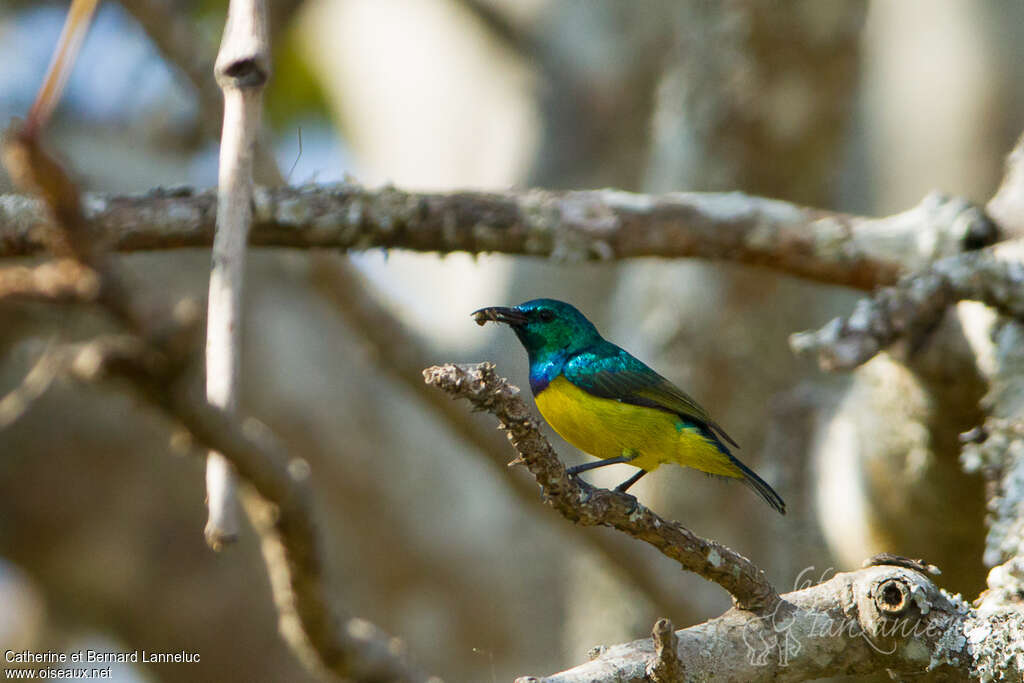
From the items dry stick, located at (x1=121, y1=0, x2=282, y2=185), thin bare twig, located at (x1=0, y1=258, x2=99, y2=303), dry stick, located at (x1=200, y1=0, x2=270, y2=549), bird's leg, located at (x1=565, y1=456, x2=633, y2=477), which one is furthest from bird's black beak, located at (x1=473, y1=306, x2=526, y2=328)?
dry stick, located at (x1=121, y1=0, x2=282, y2=185)

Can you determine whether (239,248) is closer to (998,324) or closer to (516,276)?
(998,324)

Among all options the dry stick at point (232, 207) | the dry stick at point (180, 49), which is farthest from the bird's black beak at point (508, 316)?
the dry stick at point (180, 49)

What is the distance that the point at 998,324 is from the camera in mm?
3062

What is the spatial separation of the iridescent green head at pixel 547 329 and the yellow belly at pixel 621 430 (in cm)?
12

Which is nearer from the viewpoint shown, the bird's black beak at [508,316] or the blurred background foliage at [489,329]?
the bird's black beak at [508,316]

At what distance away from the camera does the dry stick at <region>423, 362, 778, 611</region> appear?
59.5 inches

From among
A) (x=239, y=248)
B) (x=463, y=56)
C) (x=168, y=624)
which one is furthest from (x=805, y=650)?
(x=463, y=56)

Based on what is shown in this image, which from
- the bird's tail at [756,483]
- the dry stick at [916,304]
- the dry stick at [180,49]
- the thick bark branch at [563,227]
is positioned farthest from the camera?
the dry stick at [180,49]

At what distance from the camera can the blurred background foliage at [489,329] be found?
17.3 ft

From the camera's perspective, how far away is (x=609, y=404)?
90.5 inches

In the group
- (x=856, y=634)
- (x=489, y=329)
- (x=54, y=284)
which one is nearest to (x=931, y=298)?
(x=856, y=634)

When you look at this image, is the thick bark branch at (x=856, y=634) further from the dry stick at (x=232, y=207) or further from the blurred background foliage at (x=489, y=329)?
the blurred background foliage at (x=489, y=329)

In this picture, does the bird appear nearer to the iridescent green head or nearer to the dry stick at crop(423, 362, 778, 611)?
the iridescent green head

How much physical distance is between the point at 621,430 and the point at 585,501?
1.56 ft
